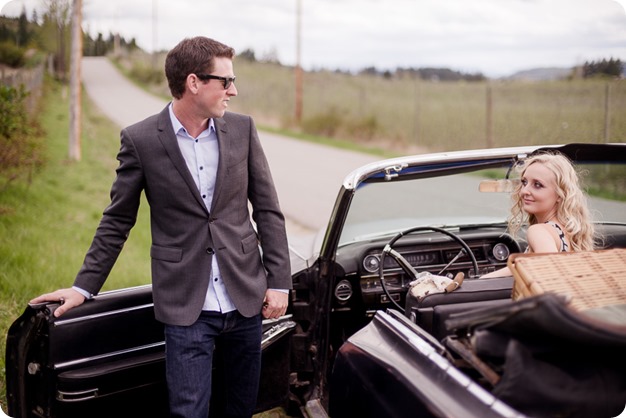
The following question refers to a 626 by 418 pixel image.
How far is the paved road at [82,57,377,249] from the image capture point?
9.50m

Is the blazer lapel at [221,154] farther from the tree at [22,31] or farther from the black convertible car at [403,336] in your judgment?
the tree at [22,31]

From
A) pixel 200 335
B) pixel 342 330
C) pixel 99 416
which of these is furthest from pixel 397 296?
pixel 99 416

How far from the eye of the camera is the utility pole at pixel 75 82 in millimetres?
13169

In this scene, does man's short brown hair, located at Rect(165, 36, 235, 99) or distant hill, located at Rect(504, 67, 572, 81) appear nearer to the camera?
man's short brown hair, located at Rect(165, 36, 235, 99)

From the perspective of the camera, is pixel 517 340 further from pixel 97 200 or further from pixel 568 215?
pixel 97 200

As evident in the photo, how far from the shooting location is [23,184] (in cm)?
892

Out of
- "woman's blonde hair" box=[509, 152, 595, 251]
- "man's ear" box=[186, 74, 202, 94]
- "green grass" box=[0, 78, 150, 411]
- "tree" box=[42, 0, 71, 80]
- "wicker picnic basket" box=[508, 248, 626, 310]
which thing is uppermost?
"tree" box=[42, 0, 71, 80]

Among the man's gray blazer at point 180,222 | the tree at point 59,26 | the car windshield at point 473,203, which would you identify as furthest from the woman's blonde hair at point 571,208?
the tree at point 59,26

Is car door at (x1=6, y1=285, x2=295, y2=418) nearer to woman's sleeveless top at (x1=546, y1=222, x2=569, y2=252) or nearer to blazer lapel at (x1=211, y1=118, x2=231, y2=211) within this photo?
blazer lapel at (x1=211, y1=118, x2=231, y2=211)

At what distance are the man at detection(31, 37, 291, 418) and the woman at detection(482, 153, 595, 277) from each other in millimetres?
1187

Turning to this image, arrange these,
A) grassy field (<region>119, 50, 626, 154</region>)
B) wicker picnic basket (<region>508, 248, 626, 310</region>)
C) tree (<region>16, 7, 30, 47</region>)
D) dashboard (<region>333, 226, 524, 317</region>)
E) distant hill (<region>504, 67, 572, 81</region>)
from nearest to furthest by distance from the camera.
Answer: wicker picnic basket (<region>508, 248, 626, 310</region>)
dashboard (<region>333, 226, 524, 317</region>)
tree (<region>16, 7, 30, 47</region>)
grassy field (<region>119, 50, 626, 154</region>)
distant hill (<region>504, 67, 572, 81</region>)

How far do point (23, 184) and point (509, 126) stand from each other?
1158cm

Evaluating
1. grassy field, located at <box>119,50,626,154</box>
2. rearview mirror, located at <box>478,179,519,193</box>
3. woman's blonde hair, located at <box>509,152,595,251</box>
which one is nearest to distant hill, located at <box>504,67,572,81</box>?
grassy field, located at <box>119,50,626,154</box>

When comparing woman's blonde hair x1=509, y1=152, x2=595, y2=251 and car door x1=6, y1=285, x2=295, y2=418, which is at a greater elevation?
woman's blonde hair x1=509, y1=152, x2=595, y2=251
